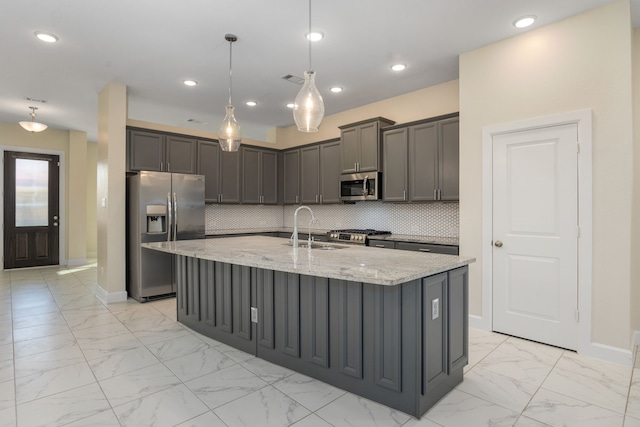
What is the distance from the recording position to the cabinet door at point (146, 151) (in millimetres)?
4895

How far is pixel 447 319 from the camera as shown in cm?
225

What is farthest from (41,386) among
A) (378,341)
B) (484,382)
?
(484,382)

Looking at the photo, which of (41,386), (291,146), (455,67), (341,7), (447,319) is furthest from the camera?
(291,146)

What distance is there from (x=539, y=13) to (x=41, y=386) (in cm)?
475

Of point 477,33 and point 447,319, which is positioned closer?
point 447,319

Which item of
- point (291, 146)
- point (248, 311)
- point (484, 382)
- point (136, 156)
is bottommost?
point (484, 382)

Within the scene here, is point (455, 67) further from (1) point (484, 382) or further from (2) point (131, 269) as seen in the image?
(2) point (131, 269)

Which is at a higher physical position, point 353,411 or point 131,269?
point 131,269

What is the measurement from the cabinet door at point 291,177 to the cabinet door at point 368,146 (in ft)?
5.08

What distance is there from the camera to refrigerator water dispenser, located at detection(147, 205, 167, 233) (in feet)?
15.2

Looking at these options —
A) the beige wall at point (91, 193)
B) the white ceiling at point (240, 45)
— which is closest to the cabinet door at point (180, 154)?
the white ceiling at point (240, 45)

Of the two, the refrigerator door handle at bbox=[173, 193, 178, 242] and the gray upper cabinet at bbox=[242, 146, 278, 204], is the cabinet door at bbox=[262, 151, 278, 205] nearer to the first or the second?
the gray upper cabinet at bbox=[242, 146, 278, 204]

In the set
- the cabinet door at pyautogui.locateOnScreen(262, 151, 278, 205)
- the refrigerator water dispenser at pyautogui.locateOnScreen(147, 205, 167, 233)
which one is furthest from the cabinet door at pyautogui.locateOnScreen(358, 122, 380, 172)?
the refrigerator water dispenser at pyautogui.locateOnScreen(147, 205, 167, 233)

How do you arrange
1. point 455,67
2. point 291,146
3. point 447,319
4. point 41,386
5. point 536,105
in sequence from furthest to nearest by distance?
point 291,146 < point 455,67 < point 536,105 < point 41,386 < point 447,319
